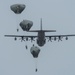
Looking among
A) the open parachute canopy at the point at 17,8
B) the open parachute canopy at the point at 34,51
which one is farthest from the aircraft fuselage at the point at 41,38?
the open parachute canopy at the point at 17,8

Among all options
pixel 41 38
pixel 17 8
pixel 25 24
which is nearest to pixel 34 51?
pixel 41 38

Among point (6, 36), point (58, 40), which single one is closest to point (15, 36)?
point (6, 36)

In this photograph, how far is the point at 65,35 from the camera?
147375 mm

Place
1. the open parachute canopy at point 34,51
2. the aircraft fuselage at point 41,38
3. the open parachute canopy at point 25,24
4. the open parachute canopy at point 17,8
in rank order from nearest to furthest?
the open parachute canopy at point 17,8 → the open parachute canopy at point 25,24 → the open parachute canopy at point 34,51 → the aircraft fuselage at point 41,38

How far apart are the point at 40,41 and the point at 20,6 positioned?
14.6 metres

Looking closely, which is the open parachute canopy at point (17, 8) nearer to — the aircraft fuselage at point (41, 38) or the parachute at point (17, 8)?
the parachute at point (17, 8)

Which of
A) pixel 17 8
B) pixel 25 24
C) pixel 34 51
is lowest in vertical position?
pixel 34 51

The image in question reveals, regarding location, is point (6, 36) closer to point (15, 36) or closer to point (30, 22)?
point (15, 36)

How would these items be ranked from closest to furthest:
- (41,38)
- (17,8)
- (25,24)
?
(17,8) → (25,24) → (41,38)

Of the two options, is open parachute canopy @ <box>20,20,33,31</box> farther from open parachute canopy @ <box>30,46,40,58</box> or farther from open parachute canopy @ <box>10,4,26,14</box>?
open parachute canopy @ <box>30,46,40,58</box>

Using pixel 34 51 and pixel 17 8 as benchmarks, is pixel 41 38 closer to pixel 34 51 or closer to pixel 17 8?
pixel 34 51

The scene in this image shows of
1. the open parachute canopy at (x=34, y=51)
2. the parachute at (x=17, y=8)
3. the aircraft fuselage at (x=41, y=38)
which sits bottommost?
the open parachute canopy at (x=34, y=51)

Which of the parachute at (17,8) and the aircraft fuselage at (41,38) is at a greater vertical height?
the parachute at (17,8)

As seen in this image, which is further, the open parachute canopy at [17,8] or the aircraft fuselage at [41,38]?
the aircraft fuselage at [41,38]
